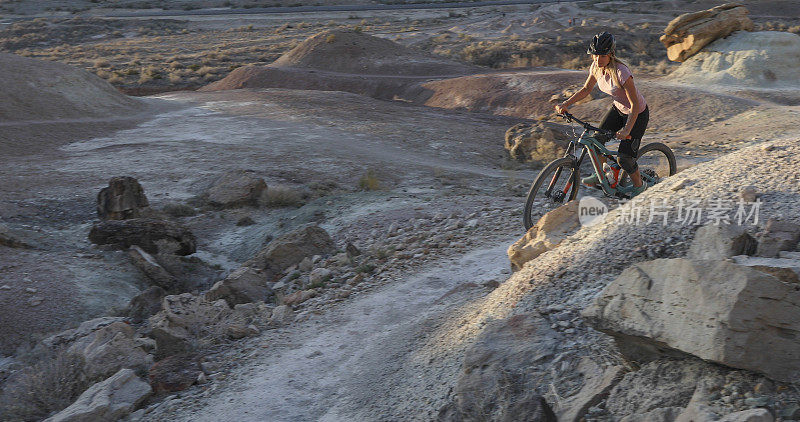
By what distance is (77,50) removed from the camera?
4003cm

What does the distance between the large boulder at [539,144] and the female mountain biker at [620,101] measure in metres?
7.44

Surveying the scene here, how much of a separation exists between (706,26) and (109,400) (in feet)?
70.4

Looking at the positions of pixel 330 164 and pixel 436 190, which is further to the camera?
pixel 330 164

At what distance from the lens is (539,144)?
566 inches

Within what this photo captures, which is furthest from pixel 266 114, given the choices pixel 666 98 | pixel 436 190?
pixel 666 98

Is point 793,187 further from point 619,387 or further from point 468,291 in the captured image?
point 468,291

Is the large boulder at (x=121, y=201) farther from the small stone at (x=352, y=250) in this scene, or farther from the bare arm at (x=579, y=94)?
the bare arm at (x=579, y=94)

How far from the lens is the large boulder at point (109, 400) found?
449 cm

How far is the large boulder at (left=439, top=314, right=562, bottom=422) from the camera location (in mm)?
3289

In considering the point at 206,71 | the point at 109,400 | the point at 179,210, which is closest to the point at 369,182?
the point at 179,210

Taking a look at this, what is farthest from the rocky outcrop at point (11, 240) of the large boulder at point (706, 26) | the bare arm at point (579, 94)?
the large boulder at point (706, 26)

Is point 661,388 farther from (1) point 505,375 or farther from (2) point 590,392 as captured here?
(1) point 505,375

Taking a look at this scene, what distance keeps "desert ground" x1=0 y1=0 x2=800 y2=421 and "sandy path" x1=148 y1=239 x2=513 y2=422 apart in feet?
Answer: 0.07

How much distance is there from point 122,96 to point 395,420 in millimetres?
19236
